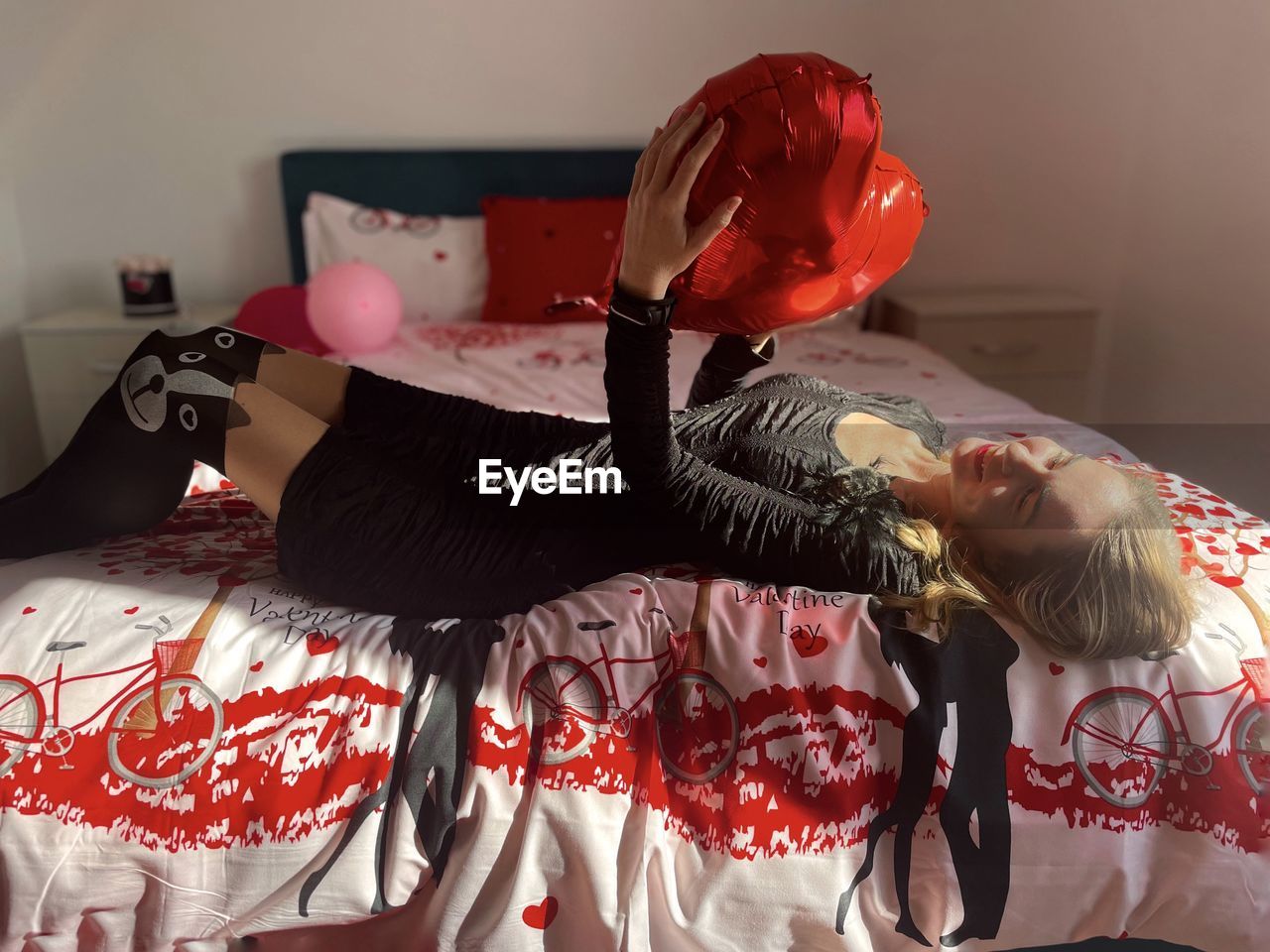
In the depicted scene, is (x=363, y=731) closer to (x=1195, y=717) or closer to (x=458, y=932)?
(x=458, y=932)

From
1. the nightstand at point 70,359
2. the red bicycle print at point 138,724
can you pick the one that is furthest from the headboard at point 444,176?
the red bicycle print at point 138,724

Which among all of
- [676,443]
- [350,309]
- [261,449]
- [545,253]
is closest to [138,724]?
[261,449]

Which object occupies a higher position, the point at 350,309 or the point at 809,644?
the point at 350,309

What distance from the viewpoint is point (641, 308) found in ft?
2.84

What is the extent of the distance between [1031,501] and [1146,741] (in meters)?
0.25

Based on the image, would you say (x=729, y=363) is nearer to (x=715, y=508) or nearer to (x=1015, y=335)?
(x=715, y=508)

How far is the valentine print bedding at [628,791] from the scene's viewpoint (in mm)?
798

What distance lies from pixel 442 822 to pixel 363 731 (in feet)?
0.35

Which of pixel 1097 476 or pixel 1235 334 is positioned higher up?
pixel 1235 334

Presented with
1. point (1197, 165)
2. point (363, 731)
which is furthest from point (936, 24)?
point (363, 731)

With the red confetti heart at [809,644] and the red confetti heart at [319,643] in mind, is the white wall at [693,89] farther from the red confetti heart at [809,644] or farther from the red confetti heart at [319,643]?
the red confetti heart at [319,643]

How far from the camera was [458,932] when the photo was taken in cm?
81

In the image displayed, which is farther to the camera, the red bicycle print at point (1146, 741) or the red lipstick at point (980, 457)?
the red lipstick at point (980, 457)

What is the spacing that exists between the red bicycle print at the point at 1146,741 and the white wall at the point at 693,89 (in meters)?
0.42
